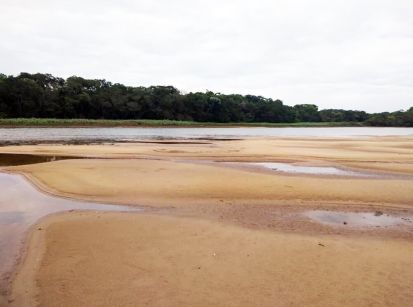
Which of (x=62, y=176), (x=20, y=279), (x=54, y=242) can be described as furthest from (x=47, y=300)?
(x=62, y=176)

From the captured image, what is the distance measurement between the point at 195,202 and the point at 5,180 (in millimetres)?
7759

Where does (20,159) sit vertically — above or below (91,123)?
below

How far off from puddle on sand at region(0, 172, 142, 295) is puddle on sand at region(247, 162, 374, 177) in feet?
29.4

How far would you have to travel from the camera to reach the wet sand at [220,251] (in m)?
4.83

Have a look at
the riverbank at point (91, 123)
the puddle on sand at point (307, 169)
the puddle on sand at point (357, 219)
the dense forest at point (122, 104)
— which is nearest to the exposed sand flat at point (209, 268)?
the puddle on sand at point (357, 219)

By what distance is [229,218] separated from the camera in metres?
8.54

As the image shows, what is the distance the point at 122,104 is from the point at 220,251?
95.5 meters

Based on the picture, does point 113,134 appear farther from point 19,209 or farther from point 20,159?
point 19,209

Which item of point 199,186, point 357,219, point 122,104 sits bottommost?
point 357,219

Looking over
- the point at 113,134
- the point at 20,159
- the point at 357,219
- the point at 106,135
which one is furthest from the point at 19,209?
the point at 113,134

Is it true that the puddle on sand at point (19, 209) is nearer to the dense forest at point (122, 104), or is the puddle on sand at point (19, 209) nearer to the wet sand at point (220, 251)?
the wet sand at point (220, 251)

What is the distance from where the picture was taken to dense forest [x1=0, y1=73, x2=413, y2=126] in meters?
83.0

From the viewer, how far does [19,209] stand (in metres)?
9.31

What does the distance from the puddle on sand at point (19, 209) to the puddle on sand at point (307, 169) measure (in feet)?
29.4
